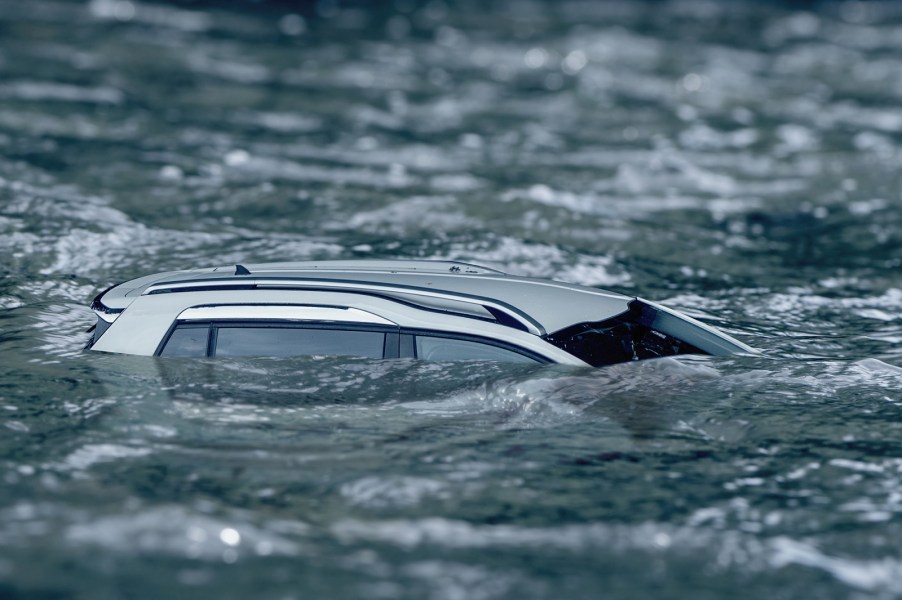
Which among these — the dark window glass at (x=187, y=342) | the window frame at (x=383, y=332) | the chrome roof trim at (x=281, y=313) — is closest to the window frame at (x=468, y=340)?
the window frame at (x=383, y=332)

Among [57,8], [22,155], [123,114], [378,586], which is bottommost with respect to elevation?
[378,586]

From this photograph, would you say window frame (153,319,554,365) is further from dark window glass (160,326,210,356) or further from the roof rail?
the roof rail

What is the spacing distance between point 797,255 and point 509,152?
5437 mm

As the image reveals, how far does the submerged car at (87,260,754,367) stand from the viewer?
237 inches

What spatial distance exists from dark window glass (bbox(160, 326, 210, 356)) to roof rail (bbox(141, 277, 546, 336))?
245mm

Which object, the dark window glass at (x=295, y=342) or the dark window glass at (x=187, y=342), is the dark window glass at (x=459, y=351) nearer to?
the dark window glass at (x=295, y=342)

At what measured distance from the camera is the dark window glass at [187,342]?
20.1 ft

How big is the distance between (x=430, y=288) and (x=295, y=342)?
764 mm

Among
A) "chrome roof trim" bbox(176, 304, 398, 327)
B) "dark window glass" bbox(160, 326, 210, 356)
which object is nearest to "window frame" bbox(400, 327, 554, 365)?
"chrome roof trim" bbox(176, 304, 398, 327)

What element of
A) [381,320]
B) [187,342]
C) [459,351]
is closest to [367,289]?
[381,320]

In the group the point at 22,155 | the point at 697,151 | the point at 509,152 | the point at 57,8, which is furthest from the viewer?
the point at 57,8

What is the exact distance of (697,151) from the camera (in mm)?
16766

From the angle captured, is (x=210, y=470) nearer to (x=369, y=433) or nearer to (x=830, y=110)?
(x=369, y=433)

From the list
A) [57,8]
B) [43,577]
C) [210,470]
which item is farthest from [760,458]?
[57,8]
